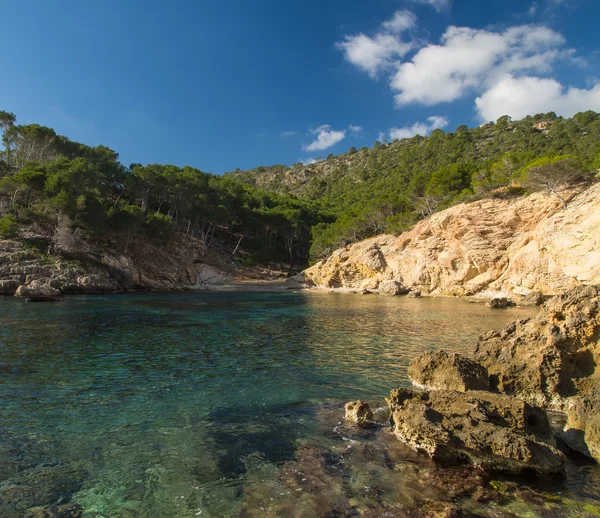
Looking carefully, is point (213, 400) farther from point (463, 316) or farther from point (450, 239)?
point (450, 239)

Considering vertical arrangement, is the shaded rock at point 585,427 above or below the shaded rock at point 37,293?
above

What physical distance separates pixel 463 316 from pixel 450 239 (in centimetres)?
2418

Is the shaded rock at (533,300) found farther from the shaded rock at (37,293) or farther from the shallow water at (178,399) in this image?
the shaded rock at (37,293)

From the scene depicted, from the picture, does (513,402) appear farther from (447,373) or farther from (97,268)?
(97,268)

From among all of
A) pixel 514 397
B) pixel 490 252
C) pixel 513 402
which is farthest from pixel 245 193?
pixel 513 402

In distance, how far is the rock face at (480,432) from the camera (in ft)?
16.6

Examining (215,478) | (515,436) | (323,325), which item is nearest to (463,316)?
(323,325)

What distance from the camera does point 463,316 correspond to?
78.7ft

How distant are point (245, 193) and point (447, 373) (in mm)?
77859

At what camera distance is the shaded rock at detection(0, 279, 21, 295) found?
35.1 metres

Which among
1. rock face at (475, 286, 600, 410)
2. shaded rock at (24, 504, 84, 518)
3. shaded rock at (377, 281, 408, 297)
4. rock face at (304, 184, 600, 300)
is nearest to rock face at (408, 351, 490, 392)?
rock face at (475, 286, 600, 410)

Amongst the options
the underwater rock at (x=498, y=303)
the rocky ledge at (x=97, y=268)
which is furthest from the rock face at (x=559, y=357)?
the rocky ledge at (x=97, y=268)

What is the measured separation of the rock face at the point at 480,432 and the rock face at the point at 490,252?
2894cm

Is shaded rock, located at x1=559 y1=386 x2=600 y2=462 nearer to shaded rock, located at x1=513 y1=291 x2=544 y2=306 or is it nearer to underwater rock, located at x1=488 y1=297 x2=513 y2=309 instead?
underwater rock, located at x1=488 y1=297 x2=513 y2=309
